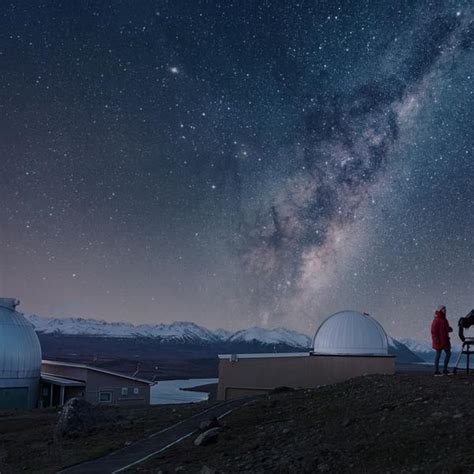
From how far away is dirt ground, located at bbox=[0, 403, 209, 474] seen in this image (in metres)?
16.0

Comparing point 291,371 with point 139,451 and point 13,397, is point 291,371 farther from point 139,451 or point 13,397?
point 13,397

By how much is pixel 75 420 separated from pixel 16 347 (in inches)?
1037

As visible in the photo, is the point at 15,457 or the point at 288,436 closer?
the point at 288,436

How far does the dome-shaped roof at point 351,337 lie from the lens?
34.4 m

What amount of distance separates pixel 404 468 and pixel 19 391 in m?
38.9

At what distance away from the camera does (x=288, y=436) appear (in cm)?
1389

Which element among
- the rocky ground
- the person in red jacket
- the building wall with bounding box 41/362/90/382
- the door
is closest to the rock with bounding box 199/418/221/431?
the rocky ground

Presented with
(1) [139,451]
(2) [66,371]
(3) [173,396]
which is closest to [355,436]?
(1) [139,451]

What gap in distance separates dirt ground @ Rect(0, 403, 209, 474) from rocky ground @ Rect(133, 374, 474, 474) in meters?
2.96

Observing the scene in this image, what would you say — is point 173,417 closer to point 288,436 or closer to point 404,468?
point 288,436

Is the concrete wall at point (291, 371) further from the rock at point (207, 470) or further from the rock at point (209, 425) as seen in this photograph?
the rock at point (207, 470)

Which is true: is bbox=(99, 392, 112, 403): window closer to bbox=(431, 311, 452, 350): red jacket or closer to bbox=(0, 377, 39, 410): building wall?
bbox=(0, 377, 39, 410): building wall

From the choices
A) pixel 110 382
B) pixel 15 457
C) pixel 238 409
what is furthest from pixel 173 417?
pixel 110 382

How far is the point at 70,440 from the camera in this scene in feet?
61.3
